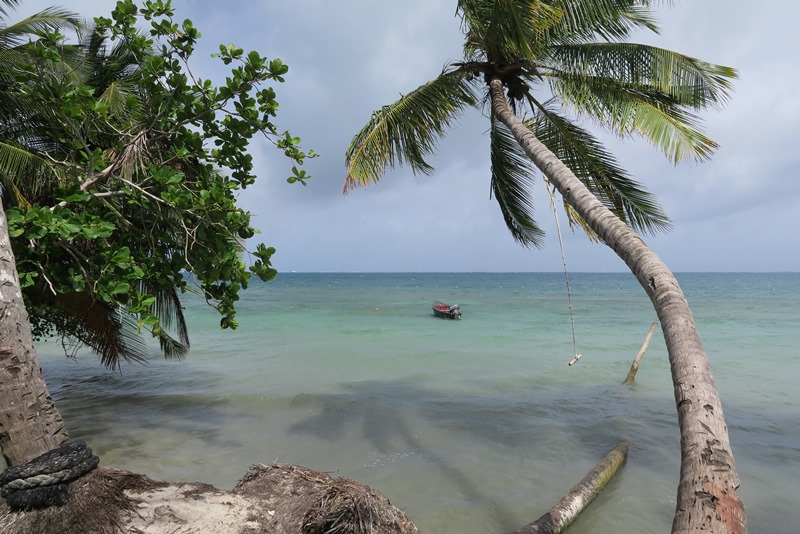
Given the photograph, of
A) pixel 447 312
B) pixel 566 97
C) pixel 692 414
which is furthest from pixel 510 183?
pixel 447 312

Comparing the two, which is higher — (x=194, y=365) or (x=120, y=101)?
(x=120, y=101)

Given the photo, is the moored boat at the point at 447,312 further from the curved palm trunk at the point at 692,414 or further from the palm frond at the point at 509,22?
the curved palm trunk at the point at 692,414

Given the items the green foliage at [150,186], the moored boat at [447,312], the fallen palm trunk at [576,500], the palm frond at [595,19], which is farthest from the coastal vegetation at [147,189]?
the moored boat at [447,312]

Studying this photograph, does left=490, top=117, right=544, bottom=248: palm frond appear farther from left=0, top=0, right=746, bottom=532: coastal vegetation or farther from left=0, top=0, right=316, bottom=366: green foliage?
left=0, top=0, right=316, bottom=366: green foliage

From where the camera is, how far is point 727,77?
18.4ft

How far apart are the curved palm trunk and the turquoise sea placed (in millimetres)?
2369

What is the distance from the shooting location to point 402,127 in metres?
6.93

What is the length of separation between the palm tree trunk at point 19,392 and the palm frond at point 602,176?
640 cm

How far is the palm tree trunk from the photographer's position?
1.86 metres

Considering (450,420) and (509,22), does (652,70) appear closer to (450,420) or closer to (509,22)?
(509,22)

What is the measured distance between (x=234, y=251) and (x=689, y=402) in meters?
2.81

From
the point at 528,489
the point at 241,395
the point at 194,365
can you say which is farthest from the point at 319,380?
Result: the point at 528,489

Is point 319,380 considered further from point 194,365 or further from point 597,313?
point 597,313

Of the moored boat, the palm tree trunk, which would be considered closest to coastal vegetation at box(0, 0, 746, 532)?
the palm tree trunk
